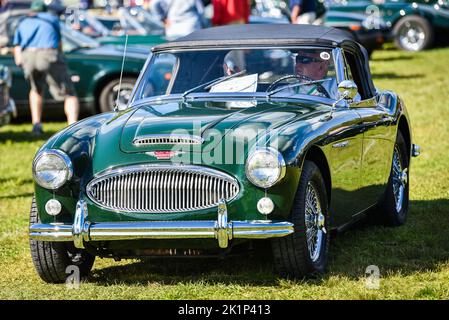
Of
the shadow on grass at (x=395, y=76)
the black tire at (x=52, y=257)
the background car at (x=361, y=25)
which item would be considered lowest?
the shadow on grass at (x=395, y=76)

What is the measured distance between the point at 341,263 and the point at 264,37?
1.72 metres

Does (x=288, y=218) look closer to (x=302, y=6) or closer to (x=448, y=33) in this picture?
(x=302, y=6)

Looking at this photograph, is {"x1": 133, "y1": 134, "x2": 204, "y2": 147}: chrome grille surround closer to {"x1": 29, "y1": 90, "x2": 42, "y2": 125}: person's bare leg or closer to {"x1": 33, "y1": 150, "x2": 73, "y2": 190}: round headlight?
{"x1": 33, "y1": 150, "x2": 73, "y2": 190}: round headlight

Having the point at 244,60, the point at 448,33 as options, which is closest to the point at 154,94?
the point at 244,60

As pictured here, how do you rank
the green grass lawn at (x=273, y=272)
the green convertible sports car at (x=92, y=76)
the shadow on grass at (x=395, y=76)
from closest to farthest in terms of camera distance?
the green grass lawn at (x=273, y=272) → the green convertible sports car at (x=92, y=76) → the shadow on grass at (x=395, y=76)

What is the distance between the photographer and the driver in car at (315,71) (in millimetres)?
6941

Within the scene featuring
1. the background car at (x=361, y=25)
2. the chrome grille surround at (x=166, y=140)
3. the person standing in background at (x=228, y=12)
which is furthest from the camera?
the background car at (x=361, y=25)

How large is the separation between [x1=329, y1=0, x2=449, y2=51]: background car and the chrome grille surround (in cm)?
1697

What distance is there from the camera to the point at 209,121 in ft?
20.0

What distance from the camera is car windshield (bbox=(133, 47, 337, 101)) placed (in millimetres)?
6965

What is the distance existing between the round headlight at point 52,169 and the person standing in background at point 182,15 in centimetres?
945

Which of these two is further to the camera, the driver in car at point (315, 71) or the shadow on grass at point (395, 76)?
the shadow on grass at point (395, 76)

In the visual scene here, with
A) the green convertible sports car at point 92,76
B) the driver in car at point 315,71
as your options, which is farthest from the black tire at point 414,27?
the driver in car at point 315,71

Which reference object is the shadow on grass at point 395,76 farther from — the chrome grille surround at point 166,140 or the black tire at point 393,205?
the chrome grille surround at point 166,140
